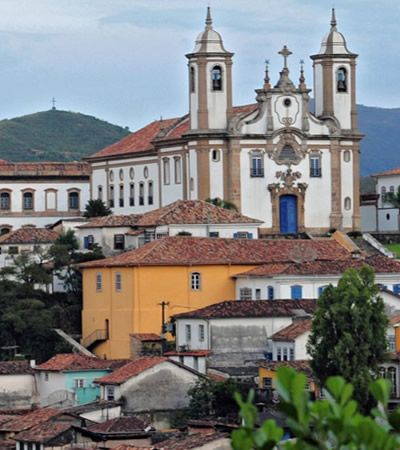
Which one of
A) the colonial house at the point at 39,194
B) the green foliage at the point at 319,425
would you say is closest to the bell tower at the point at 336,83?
the colonial house at the point at 39,194

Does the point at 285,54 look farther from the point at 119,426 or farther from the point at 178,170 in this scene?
the point at 119,426

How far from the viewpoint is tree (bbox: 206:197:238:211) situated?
2857 inches

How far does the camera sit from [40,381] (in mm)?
54375

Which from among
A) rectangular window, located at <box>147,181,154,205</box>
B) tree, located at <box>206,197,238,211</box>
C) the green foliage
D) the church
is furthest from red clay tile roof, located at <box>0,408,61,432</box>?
the green foliage

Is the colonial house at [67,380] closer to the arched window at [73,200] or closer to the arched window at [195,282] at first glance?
the arched window at [195,282]

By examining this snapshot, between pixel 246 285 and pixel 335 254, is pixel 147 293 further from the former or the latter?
pixel 335 254

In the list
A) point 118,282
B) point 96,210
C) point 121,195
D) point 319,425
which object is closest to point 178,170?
point 96,210

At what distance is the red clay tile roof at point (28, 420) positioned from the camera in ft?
148

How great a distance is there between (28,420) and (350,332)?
8.52m

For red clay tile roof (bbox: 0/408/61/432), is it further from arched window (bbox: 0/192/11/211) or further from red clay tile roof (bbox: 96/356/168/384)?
arched window (bbox: 0/192/11/211)

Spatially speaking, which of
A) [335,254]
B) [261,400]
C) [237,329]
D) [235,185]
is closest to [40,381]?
[237,329]

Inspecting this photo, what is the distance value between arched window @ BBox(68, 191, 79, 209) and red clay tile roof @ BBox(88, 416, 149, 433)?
4434cm

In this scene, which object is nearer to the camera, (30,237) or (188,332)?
(188,332)

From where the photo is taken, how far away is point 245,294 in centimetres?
6100
